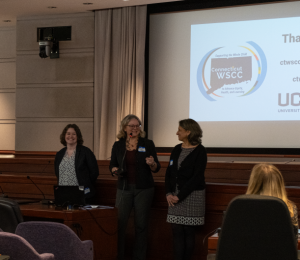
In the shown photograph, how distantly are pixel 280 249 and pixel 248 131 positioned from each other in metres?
4.50

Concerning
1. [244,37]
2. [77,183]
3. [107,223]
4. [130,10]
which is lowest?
[107,223]

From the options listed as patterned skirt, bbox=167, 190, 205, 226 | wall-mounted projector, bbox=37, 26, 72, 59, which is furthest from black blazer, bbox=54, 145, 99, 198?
wall-mounted projector, bbox=37, 26, 72, 59

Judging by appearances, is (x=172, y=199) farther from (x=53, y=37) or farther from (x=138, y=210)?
(x=53, y=37)

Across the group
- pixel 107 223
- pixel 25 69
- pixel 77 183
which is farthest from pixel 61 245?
pixel 25 69

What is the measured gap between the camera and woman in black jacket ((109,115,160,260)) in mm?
4176

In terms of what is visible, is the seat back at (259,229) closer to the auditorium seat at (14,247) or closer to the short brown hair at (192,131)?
the auditorium seat at (14,247)

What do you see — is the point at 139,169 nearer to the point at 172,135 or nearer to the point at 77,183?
the point at 77,183

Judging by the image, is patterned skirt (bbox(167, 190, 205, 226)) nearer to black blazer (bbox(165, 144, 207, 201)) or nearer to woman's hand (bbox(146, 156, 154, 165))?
black blazer (bbox(165, 144, 207, 201))

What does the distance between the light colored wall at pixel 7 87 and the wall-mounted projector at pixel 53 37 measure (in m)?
1.39

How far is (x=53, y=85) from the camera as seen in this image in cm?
771

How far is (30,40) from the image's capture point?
309 inches

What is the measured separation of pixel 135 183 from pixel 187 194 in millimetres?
557

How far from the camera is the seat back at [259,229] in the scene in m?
2.19

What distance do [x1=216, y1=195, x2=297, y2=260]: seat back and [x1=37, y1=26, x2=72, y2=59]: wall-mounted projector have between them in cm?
591
